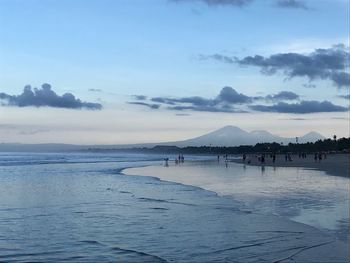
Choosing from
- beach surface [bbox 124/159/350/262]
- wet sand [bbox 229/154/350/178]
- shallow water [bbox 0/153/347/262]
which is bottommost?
shallow water [bbox 0/153/347/262]

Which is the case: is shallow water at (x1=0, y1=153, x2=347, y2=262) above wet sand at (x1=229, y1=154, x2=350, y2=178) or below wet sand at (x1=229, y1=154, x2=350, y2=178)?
below

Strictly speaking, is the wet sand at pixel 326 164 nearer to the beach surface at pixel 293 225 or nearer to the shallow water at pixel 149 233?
the beach surface at pixel 293 225

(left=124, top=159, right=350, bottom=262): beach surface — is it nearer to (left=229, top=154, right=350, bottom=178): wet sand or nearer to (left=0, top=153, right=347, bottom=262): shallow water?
(left=0, top=153, right=347, bottom=262): shallow water

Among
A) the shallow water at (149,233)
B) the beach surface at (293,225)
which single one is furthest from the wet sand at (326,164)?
the shallow water at (149,233)

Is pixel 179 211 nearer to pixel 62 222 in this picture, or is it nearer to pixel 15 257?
pixel 62 222

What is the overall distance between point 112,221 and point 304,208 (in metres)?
7.03

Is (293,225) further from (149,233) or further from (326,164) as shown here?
(326,164)

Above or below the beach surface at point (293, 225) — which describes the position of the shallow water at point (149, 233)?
below

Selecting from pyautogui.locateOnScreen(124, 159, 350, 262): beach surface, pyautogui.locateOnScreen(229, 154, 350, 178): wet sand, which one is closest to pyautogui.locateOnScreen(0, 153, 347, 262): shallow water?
pyautogui.locateOnScreen(124, 159, 350, 262): beach surface

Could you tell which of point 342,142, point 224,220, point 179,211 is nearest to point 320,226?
point 224,220

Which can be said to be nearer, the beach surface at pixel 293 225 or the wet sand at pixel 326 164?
the beach surface at pixel 293 225

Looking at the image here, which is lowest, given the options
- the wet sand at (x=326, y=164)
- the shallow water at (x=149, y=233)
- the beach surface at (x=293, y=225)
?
the shallow water at (x=149, y=233)

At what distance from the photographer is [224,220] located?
14.8m

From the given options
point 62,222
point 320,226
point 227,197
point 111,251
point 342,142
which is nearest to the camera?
point 111,251
